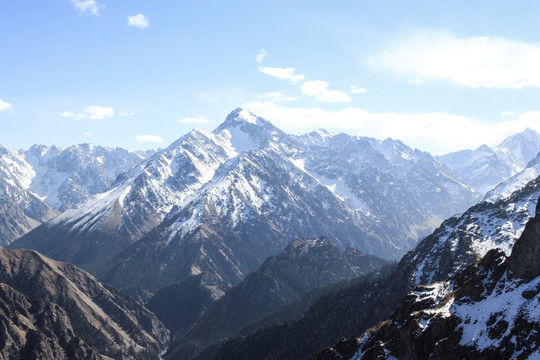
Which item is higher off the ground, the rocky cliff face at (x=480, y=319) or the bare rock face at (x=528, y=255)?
the bare rock face at (x=528, y=255)

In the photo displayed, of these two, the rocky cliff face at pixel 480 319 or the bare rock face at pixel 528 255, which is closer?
the rocky cliff face at pixel 480 319

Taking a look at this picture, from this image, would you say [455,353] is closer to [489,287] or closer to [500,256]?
[489,287]

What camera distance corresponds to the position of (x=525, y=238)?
10969cm

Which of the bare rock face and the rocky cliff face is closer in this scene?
the rocky cliff face

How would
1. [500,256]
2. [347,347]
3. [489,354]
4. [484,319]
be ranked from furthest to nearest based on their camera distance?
[347,347]
[500,256]
[484,319]
[489,354]

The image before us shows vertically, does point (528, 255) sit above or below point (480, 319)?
above

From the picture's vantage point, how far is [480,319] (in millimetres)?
103938

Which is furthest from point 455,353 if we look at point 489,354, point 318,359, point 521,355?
point 318,359

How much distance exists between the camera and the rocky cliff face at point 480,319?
95.1 m

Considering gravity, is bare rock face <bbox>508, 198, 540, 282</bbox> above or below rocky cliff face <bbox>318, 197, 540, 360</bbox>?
above

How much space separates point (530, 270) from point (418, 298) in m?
31.1

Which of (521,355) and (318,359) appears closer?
(521,355)

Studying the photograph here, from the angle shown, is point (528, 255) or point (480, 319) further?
point (528, 255)

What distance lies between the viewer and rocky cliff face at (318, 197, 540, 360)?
95.1 m
